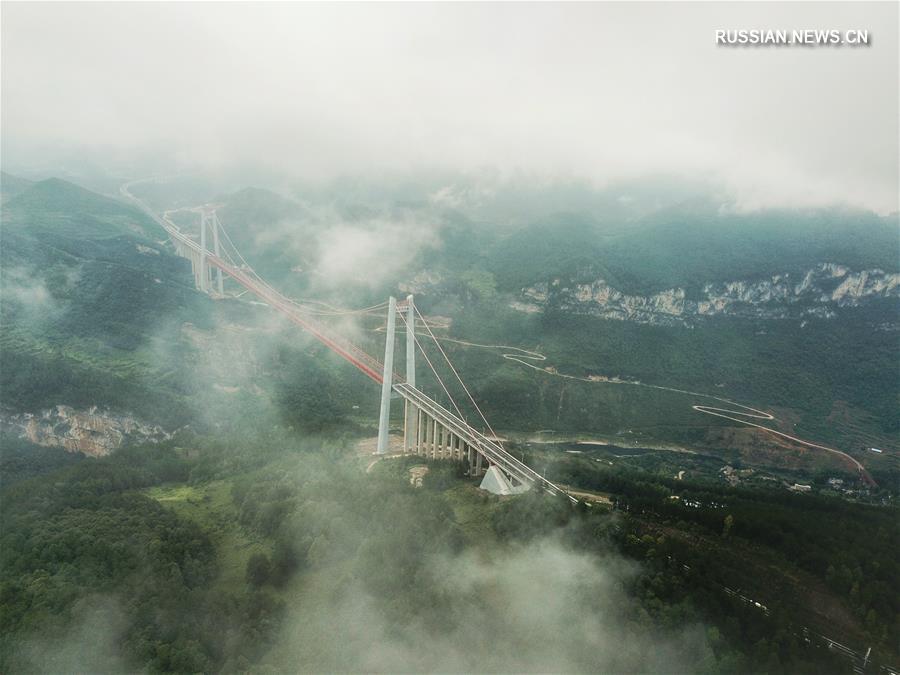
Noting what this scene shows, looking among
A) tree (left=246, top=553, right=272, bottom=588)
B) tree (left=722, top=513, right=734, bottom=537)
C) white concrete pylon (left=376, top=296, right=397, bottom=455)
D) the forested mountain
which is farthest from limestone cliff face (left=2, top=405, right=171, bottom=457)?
tree (left=722, top=513, right=734, bottom=537)

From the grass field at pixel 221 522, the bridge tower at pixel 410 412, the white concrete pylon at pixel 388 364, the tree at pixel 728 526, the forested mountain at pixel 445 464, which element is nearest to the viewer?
the forested mountain at pixel 445 464

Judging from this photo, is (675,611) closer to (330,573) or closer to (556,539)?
(556,539)

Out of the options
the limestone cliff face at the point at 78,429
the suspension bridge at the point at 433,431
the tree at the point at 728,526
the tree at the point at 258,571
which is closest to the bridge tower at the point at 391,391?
the suspension bridge at the point at 433,431

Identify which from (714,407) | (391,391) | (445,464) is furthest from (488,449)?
(714,407)

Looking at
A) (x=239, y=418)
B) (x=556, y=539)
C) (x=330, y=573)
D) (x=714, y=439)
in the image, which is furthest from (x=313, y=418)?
(x=714, y=439)

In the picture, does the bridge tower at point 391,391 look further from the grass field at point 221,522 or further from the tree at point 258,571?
the tree at point 258,571

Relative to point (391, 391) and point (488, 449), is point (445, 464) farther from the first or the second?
point (391, 391)
